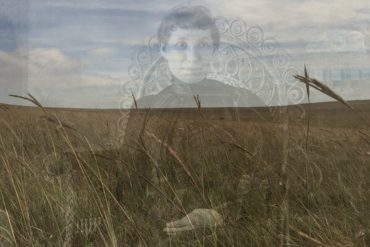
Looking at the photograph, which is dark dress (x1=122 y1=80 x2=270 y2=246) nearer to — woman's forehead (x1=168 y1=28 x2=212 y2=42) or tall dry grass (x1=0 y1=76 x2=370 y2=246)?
tall dry grass (x1=0 y1=76 x2=370 y2=246)

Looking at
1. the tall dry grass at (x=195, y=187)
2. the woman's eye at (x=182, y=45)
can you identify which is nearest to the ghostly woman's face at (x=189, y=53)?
the woman's eye at (x=182, y=45)

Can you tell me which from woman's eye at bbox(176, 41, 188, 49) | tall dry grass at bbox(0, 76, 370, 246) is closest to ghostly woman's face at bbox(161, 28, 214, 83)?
woman's eye at bbox(176, 41, 188, 49)

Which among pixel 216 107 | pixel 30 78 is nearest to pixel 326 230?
pixel 216 107

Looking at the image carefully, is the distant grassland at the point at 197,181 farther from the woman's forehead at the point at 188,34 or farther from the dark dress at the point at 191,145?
the woman's forehead at the point at 188,34

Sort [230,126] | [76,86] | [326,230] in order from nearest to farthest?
[326,230]
[76,86]
[230,126]

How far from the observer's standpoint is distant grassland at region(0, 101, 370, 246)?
4.14ft

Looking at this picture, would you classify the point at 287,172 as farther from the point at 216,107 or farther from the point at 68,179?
the point at 68,179

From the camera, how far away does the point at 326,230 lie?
1202 mm

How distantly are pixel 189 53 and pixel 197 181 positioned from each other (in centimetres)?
41

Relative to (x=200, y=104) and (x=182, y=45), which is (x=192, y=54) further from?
(x=200, y=104)

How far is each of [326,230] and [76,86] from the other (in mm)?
920

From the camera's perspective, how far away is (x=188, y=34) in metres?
1.55

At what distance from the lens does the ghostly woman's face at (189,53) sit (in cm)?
156

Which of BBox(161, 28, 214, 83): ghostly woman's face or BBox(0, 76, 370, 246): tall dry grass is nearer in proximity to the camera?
BBox(0, 76, 370, 246): tall dry grass
